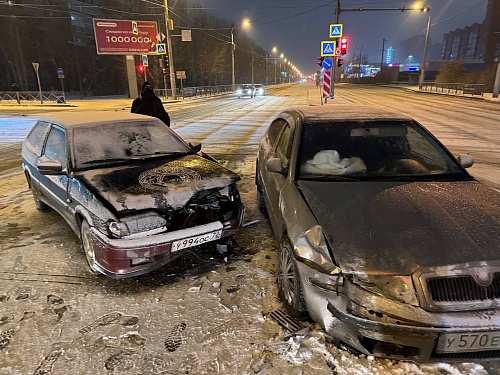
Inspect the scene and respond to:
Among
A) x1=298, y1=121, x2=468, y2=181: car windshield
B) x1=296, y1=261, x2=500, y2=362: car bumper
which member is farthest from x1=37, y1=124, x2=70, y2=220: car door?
x1=296, y1=261, x2=500, y2=362: car bumper

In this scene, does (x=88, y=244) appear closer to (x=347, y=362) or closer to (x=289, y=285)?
(x=289, y=285)

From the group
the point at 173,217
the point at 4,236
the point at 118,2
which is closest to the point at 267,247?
the point at 173,217

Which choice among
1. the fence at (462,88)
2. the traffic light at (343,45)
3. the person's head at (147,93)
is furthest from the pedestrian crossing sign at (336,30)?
the person's head at (147,93)

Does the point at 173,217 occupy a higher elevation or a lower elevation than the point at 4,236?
higher

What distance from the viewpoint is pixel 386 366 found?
227cm

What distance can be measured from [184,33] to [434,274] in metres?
32.2

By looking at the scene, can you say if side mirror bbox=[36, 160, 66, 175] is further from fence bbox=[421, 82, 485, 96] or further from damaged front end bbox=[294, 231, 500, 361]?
fence bbox=[421, 82, 485, 96]

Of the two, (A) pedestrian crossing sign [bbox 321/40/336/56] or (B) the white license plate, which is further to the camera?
(A) pedestrian crossing sign [bbox 321/40/336/56]

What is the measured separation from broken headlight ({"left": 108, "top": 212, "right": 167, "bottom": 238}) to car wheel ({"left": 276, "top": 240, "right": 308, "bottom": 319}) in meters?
1.12

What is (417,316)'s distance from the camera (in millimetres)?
1963

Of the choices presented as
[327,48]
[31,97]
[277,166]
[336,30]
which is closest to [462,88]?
[336,30]

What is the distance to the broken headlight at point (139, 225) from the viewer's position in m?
3.05

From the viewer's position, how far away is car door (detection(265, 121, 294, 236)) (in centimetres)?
327

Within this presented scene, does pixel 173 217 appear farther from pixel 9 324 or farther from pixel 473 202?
pixel 473 202
